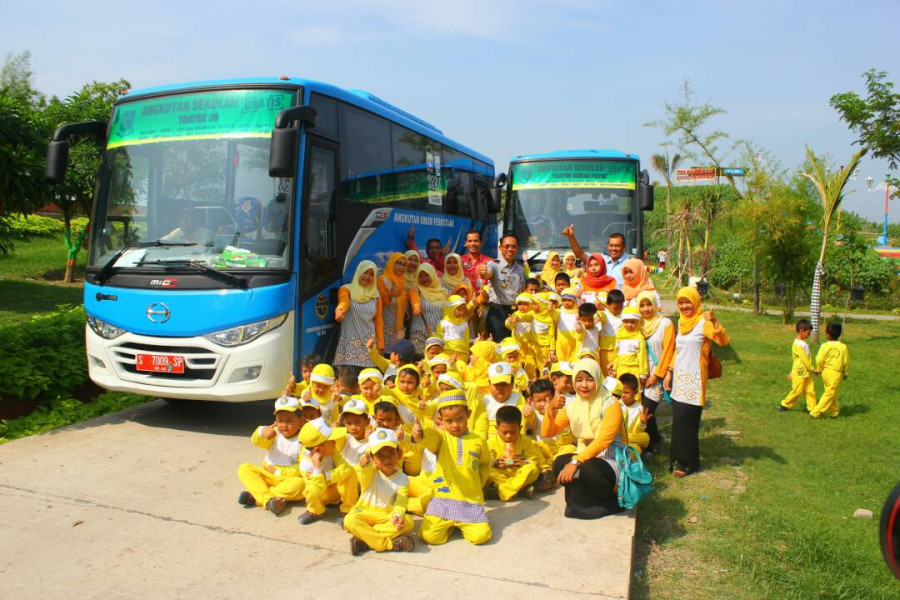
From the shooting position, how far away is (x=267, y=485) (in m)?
5.00

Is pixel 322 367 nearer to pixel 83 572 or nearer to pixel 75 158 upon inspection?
pixel 83 572

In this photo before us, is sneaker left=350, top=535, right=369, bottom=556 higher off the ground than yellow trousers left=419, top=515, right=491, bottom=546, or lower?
lower

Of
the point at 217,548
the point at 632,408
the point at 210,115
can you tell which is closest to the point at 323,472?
the point at 217,548

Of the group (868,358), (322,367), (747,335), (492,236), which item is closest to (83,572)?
(322,367)

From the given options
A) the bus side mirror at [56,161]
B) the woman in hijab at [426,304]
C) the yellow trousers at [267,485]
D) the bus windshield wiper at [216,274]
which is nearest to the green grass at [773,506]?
the yellow trousers at [267,485]

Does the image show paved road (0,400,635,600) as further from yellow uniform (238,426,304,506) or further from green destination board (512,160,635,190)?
green destination board (512,160,635,190)

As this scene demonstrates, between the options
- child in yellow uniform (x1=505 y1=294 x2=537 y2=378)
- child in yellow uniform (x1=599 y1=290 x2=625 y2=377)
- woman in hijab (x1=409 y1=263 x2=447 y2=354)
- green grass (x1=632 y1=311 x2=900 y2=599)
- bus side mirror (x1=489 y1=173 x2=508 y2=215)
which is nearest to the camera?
green grass (x1=632 y1=311 x2=900 y2=599)

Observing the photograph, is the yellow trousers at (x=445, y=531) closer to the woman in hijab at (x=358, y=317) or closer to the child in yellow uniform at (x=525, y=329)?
the woman in hijab at (x=358, y=317)

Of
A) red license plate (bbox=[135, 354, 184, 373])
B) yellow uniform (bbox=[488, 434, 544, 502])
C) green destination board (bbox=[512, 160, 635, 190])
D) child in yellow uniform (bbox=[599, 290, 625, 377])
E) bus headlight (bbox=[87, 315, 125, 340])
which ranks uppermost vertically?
green destination board (bbox=[512, 160, 635, 190])

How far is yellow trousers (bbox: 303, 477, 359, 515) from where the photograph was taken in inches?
181

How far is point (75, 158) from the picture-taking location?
17656mm

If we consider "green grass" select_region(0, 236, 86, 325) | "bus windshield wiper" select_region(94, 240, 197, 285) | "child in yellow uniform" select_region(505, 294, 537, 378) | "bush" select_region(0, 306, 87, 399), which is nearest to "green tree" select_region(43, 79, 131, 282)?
"green grass" select_region(0, 236, 86, 325)

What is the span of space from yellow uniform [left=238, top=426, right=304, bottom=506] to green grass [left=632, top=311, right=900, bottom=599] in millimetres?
2373

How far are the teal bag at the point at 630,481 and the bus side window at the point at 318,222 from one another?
3206 millimetres
